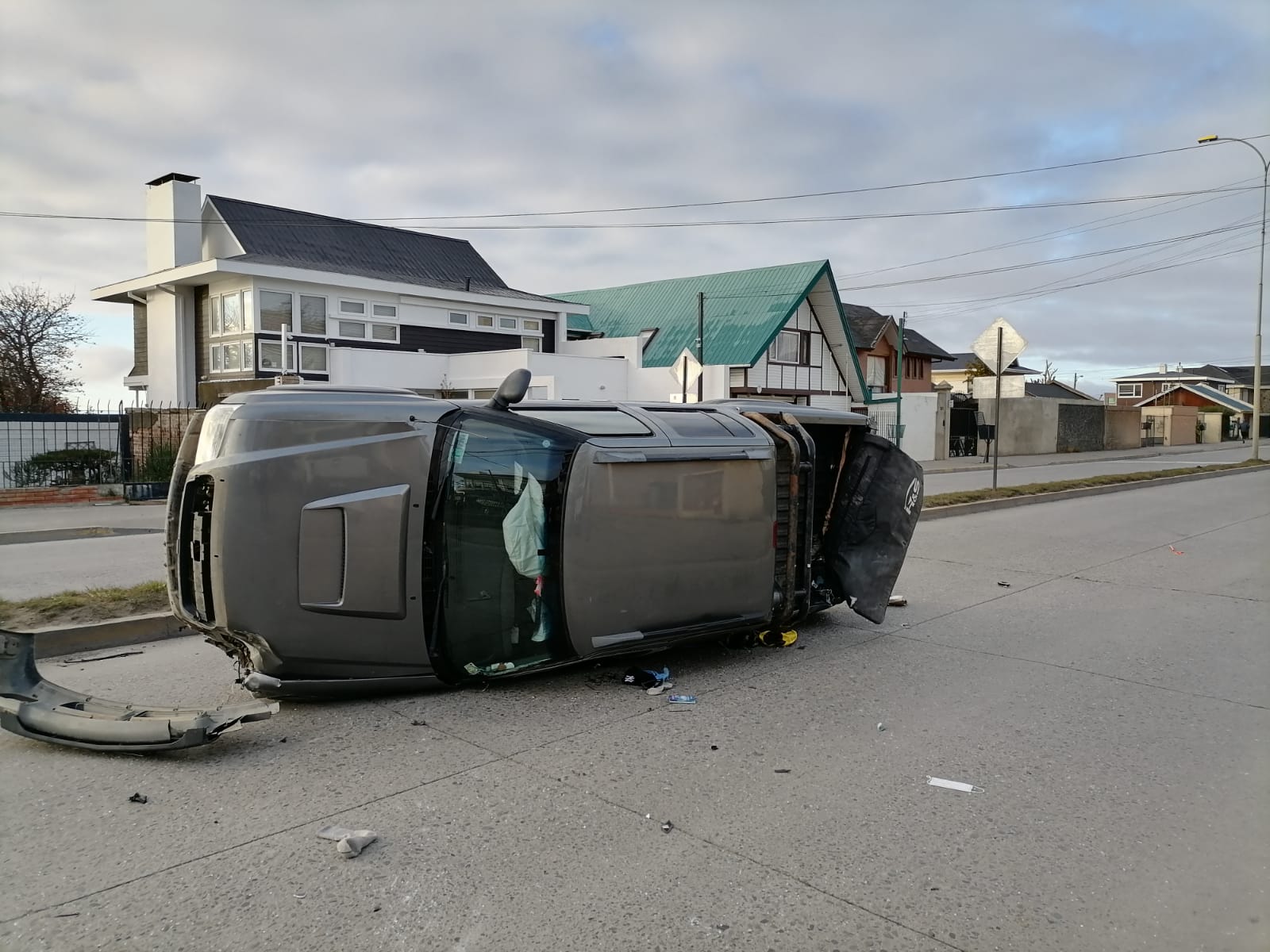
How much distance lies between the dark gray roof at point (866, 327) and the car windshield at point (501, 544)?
37837 millimetres

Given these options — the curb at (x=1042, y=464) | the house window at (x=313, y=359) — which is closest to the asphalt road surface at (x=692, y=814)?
the curb at (x=1042, y=464)

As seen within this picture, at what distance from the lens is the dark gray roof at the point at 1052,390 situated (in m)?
76.4

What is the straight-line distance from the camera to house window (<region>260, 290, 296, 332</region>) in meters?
24.6

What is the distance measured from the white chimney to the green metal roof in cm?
1386

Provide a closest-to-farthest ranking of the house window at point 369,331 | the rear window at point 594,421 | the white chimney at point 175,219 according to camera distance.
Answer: the rear window at point 594,421 < the house window at point 369,331 < the white chimney at point 175,219

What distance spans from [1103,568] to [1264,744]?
5.92 meters

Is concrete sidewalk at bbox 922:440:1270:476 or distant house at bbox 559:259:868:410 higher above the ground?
distant house at bbox 559:259:868:410

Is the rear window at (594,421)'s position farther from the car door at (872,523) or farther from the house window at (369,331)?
the house window at (369,331)

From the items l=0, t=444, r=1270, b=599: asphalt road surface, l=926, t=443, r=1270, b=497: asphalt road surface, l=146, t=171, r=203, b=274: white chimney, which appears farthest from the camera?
l=146, t=171, r=203, b=274: white chimney

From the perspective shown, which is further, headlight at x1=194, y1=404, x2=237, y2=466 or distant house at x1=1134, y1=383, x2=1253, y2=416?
distant house at x1=1134, y1=383, x2=1253, y2=416

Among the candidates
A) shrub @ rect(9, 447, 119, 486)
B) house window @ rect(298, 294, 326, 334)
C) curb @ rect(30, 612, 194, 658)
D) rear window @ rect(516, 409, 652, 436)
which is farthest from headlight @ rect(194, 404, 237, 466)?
house window @ rect(298, 294, 326, 334)

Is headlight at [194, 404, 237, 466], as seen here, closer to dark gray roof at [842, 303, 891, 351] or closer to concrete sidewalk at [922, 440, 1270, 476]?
concrete sidewalk at [922, 440, 1270, 476]

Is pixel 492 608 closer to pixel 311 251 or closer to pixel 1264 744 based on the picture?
pixel 1264 744

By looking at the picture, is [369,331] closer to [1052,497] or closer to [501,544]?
[1052,497]
